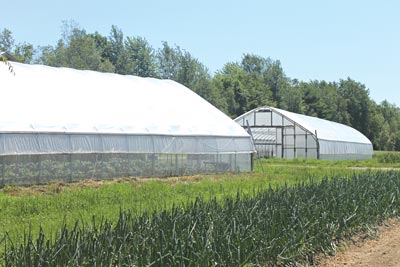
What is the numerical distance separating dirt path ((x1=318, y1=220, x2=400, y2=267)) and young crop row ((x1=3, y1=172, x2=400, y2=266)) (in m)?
0.26

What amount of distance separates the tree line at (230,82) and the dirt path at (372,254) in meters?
46.6

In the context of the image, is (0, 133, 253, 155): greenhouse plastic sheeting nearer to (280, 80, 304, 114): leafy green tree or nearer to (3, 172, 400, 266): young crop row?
(3, 172, 400, 266): young crop row

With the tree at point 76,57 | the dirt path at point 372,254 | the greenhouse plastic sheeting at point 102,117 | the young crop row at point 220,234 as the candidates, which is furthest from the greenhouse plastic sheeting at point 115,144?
the tree at point 76,57

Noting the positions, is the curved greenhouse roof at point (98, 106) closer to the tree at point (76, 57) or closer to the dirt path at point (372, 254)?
the dirt path at point (372, 254)

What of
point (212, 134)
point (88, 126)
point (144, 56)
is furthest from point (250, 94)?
point (88, 126)

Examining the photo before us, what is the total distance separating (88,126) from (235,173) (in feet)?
24.0

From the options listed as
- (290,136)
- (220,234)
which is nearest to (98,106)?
(220,234)

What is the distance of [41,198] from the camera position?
40.9ft

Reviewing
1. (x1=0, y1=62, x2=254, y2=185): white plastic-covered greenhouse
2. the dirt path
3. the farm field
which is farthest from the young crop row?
(x1=0, y1=62, x2=254, y2=185): white plastic-covered greenhouse

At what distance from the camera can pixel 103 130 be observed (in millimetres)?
18438

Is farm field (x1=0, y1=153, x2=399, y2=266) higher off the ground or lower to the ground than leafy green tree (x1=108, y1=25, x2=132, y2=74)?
lower

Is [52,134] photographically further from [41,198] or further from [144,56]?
[144,56]

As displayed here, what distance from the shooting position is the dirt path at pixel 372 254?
7.74 metres

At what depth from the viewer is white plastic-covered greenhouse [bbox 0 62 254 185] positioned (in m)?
16.2
